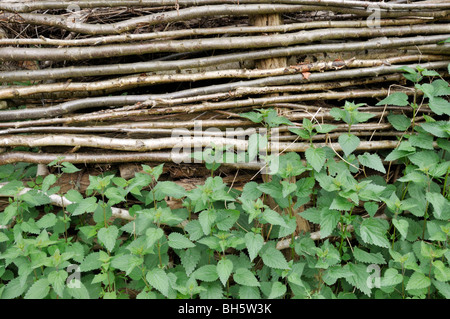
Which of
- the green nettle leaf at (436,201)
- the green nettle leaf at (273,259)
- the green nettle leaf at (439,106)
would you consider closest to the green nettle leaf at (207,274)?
the green nettle leaf at (273,259)

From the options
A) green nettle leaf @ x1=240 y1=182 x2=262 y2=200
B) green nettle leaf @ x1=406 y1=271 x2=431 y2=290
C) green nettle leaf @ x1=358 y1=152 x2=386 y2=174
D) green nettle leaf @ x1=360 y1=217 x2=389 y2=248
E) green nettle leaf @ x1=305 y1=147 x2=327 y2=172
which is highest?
green nettle leaf @ x1=305 y1=147 x2=327 y2=172

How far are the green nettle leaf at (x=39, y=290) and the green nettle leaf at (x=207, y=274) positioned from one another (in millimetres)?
698

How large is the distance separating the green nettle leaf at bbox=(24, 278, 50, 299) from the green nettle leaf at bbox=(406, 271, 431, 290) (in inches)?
67.3

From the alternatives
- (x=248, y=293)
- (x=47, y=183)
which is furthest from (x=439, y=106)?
(x=47, y=183)

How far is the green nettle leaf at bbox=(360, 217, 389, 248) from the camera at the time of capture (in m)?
1.68

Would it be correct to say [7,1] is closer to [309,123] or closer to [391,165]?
[309,123]

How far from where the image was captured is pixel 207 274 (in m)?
1.69

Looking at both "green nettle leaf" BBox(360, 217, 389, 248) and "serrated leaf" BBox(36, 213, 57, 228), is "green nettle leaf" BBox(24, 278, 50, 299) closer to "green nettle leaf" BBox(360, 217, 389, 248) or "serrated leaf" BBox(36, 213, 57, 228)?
"serrated leaf" BBox(36, 213, 57, 228)

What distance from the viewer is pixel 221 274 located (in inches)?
62.9

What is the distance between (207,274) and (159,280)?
237 mm

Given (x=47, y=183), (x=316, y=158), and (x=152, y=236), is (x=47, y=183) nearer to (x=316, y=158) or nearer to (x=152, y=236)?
(x=152, y=236)

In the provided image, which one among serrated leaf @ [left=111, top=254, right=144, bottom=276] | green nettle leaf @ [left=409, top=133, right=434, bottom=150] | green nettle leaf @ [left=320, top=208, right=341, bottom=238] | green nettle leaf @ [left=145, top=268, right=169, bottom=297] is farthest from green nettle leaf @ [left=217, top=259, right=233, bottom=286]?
green nettle leaf @ [left=409, top=133, right=434, bottom=150]

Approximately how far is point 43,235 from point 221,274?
0.96 m
